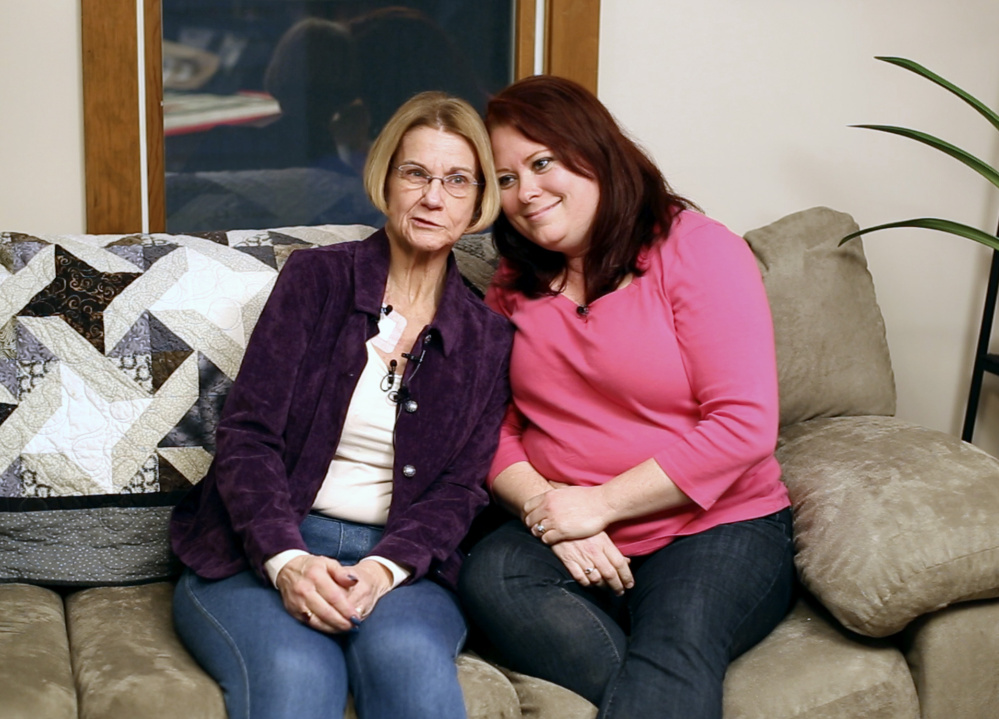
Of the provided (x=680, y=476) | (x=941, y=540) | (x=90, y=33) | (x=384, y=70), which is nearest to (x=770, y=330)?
(x=680, y=476)

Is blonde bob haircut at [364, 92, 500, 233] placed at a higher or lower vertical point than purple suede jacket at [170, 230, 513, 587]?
higher

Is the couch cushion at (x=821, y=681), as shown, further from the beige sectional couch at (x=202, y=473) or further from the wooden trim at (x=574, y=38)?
the wooden trim at (x=574, y=38)

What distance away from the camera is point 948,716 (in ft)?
5.25

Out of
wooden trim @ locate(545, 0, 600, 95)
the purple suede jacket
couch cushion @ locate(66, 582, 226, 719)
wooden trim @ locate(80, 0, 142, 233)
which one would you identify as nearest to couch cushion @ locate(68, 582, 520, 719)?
couch cushion @ locate(66, 582, 226, 719)

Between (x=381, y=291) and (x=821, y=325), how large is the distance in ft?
2.94

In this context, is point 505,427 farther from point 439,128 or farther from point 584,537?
point 439,128

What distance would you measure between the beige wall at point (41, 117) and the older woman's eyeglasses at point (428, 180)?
2.74 ft

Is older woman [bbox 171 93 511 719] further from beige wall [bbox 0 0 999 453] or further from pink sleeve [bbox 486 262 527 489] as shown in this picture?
beige wall [bbox 0 0 999 453]

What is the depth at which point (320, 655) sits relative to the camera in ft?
4.76

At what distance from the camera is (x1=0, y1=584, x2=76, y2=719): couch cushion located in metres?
1.40

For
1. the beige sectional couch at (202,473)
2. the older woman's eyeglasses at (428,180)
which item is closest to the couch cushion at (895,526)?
the beige sectional couch at (202,473)

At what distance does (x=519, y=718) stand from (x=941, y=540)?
2.10 ft

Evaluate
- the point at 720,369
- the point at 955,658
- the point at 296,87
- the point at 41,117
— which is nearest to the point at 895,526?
the point at 955,658

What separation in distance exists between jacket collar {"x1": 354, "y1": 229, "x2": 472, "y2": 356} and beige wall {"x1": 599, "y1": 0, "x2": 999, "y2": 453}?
895mm
